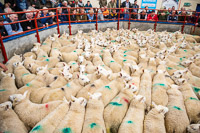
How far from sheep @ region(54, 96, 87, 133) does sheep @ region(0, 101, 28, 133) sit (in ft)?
2.10

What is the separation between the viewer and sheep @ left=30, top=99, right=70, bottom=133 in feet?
6.52

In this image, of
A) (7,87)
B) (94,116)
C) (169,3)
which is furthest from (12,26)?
(169,3)

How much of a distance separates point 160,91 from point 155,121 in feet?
3.01

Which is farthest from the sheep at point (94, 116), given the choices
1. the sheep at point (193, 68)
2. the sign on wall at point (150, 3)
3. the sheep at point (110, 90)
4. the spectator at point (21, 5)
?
the sign on wall at point (150, 3)

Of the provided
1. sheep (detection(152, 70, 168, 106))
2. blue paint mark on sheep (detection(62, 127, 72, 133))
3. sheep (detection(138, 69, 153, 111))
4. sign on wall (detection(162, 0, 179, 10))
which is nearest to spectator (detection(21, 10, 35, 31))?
sheep (detection(138, 69, 153, 111))

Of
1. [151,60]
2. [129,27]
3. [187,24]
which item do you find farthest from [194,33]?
[151,60]

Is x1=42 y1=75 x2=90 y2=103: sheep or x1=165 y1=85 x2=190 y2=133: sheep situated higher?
x1=42 y1=75 x2=90 y2=103: sheep

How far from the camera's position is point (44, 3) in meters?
8.62

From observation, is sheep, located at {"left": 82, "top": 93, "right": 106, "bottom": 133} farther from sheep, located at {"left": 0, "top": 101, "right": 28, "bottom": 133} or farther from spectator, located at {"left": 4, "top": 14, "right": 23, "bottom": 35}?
spectator, located at {"left": 4, "top": 14, "right": 23, "bottom": 35}

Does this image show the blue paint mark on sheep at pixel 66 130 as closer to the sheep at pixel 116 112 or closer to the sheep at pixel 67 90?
the sheep at pixel 116 112

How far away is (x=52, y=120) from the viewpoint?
216 centimetres

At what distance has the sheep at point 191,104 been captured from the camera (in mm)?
2488

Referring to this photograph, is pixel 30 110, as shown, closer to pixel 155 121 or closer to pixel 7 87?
pixel 7 87

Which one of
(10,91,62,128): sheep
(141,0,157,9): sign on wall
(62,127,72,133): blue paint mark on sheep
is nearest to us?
(62,127,72,133): blue paint mark on sheep
